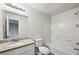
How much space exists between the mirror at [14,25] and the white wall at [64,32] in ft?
2.20

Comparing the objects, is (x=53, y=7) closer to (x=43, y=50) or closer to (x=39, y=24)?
(x=39, y=24)

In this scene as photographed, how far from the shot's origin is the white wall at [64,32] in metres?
1.43

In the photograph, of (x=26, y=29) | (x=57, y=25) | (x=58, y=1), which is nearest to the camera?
(x=58, y=1)

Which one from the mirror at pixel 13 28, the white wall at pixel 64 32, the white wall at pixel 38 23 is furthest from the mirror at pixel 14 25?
the white wall at pixel 64 32

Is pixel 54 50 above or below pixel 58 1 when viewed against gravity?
below

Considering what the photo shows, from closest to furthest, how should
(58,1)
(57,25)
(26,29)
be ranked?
(58,1) → (26,29) → (57,25)

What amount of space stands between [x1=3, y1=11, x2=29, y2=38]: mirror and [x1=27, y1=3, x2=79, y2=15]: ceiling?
0.36 m

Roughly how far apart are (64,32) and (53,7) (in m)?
0.66

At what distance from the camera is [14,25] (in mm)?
1270

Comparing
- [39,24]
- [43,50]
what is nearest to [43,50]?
[43,50]

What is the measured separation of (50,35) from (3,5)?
3.92 ft
